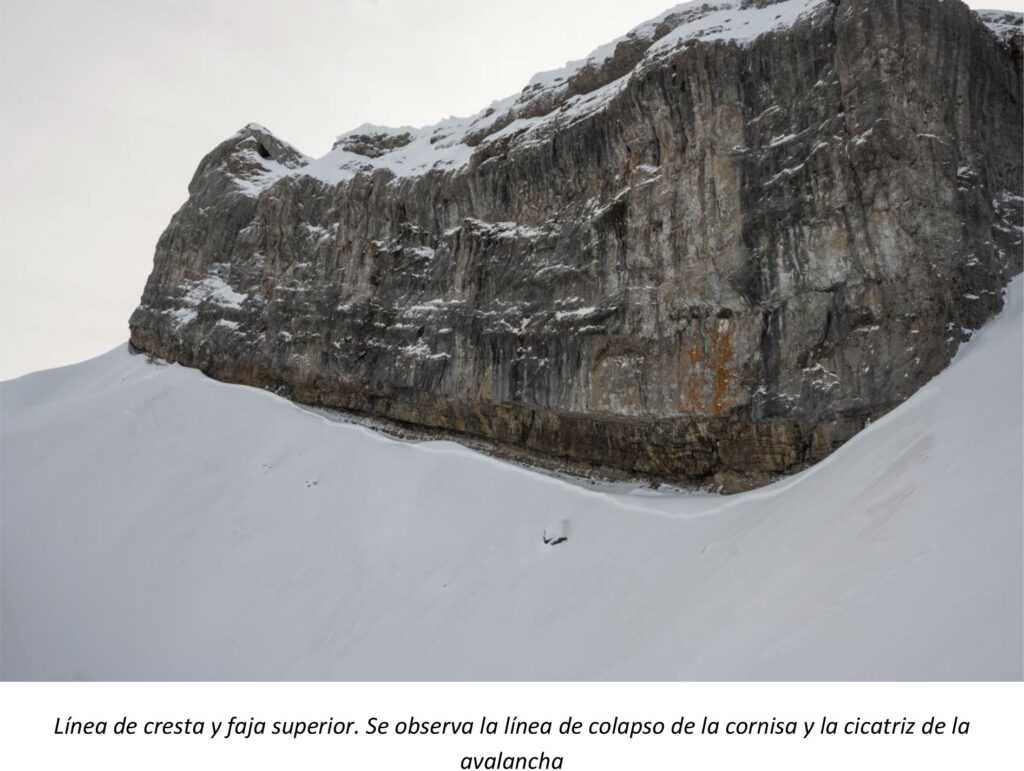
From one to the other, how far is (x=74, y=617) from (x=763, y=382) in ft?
61.9

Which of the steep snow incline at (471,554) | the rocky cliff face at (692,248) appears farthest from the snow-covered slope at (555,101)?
the steep snow incline at (471,554)

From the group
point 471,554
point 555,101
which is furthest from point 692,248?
point 471,554

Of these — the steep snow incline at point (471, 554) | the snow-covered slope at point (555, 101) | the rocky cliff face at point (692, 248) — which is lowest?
the steep snow incline at point (471, 554)

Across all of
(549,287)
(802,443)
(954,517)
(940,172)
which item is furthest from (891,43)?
(954,517)

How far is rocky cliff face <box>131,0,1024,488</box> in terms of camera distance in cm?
1388

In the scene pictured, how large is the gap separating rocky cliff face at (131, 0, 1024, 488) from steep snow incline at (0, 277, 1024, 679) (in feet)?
5.33

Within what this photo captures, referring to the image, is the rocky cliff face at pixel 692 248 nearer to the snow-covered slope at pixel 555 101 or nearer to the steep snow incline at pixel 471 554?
the snow-covered slope at pixel 555 101

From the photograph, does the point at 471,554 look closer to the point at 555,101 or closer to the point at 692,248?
the point at 692,248

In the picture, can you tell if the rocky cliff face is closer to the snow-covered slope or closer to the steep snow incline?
the snow-covered slope

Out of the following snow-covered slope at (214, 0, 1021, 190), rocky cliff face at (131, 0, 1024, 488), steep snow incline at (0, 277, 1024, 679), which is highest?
snow-covered slope at (214, 0, 1021, 190)

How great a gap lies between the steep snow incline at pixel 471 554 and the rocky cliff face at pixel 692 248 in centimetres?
162

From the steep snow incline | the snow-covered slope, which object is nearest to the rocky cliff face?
the snow-covered slope

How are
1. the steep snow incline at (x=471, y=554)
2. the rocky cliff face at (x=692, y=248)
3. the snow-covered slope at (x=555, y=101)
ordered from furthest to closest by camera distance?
the snow-covered slope at (x=555, y=101)
the rocky cliff face at (x=692, y=248)
the steep snow incline at (x=471, y=554)

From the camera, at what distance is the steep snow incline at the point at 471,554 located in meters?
6.73
